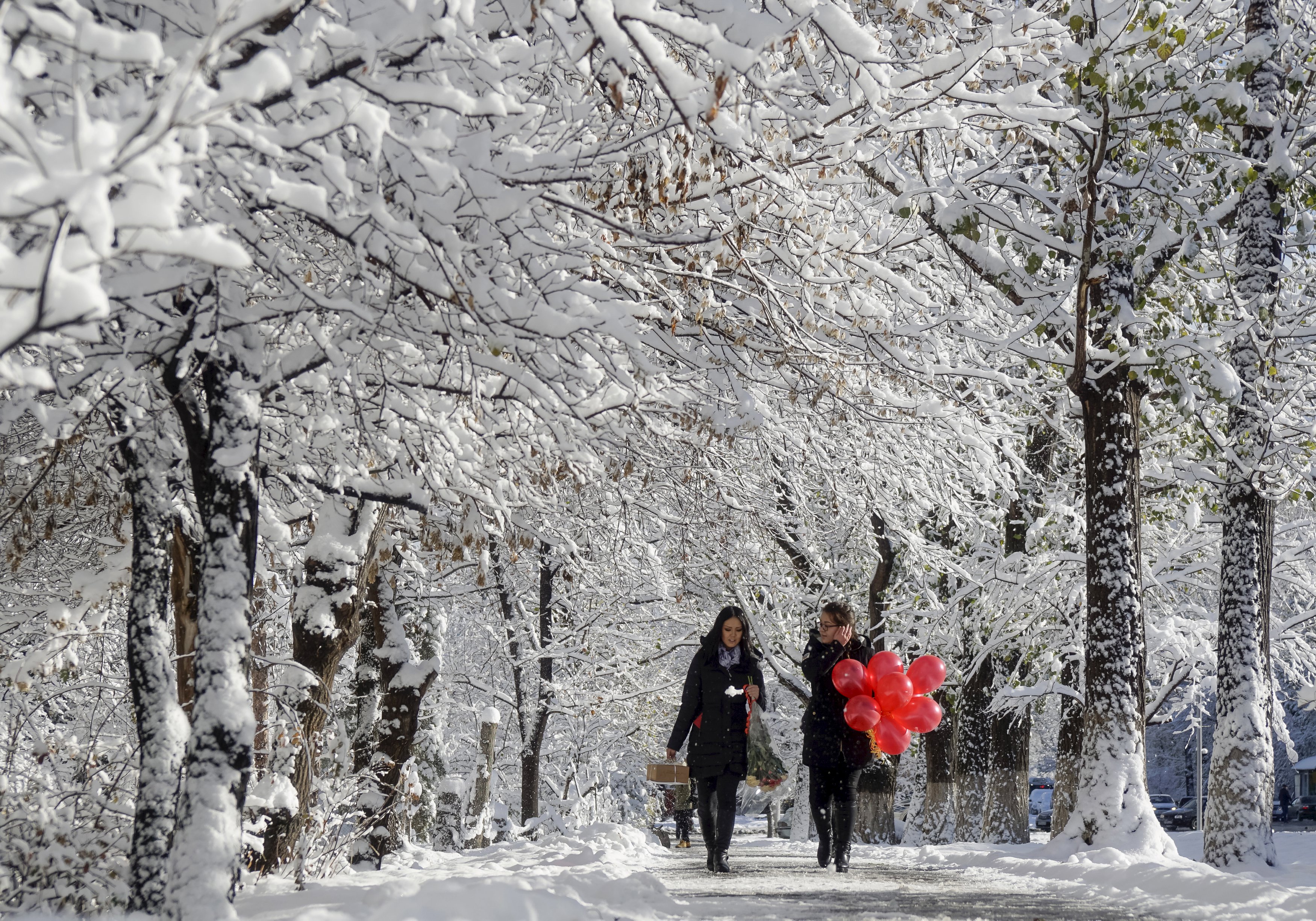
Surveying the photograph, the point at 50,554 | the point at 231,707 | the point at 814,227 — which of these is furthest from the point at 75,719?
the point at 814,227

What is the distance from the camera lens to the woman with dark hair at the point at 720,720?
827 centimetres

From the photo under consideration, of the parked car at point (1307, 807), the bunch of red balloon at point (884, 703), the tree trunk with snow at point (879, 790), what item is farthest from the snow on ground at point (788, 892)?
the parked car at point (1307, 807)

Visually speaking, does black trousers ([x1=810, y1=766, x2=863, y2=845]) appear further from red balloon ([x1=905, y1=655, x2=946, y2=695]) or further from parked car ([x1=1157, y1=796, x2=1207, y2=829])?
parked car ([x1=1157, y1=796, x2=1207, y2=829])

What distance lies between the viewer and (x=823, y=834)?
8312 millimetres

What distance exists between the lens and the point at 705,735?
834 centimetres

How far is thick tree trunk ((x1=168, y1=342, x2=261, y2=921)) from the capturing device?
468cm

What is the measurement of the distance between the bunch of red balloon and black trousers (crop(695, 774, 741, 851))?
981mm

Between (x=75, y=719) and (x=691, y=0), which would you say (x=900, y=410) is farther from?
(x=75, y=719)

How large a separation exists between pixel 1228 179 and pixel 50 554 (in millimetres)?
10703

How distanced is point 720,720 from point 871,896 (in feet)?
6.24

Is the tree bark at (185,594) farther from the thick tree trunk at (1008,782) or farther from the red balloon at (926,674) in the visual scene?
the thick tree trunk at (1008,782)

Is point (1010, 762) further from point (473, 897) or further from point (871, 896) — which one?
point (473, 897)

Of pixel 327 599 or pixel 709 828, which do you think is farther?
pixel 709 828

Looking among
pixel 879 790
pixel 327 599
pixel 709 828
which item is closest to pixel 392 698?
pixel 327 599
